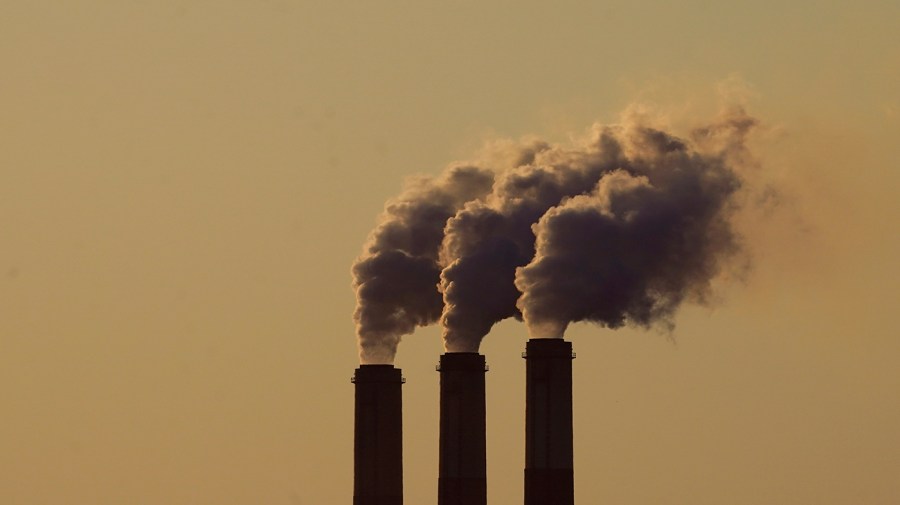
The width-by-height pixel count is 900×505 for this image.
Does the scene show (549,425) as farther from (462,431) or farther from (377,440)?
(377,440)

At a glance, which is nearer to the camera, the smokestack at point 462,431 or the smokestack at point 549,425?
the smokestack at point 549,425

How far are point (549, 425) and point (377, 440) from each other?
10.8m

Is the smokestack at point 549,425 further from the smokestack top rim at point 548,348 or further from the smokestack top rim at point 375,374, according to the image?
the smokestack top rim at point 375,374

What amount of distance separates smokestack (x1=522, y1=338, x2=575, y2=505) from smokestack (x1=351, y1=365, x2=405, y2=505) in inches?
365

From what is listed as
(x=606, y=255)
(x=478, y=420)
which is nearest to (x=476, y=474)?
(x=478, y=420)

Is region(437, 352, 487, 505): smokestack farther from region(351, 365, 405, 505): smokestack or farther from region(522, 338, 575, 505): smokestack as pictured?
region(522, 338, 575, 505): smokestack

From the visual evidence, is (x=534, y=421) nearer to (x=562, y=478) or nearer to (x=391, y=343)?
(x=562, y=478)

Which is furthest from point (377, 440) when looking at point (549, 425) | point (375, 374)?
point (549, 425)

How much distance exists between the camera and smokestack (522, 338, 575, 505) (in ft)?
393

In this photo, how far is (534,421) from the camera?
396ft

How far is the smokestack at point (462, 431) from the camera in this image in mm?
127062

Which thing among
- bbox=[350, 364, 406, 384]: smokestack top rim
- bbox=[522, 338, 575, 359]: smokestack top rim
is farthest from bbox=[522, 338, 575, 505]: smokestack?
bbox=[350, 364, 406, 384]: smokestack top rim

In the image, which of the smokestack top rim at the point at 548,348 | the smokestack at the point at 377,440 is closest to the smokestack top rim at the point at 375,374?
the smokestack at the point at 377,440

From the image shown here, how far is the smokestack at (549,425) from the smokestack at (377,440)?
9.27 metres
